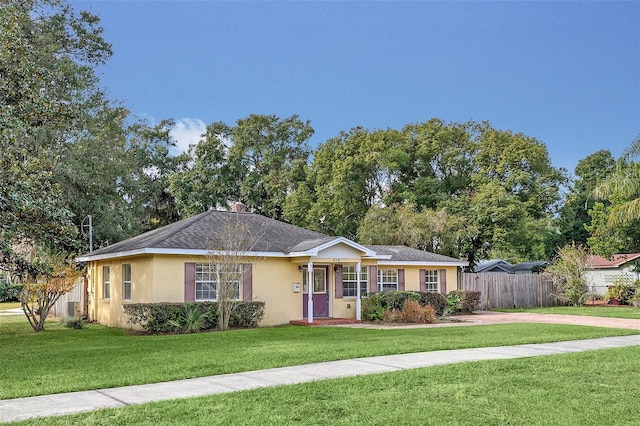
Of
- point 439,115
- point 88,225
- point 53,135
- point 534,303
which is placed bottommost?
point 534,303

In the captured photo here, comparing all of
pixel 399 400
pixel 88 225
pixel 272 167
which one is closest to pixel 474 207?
pixel 272 167

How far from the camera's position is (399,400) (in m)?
7.45

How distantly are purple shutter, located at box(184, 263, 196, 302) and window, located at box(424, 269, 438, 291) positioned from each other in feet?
36.4

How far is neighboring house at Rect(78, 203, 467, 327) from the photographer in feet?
61.1

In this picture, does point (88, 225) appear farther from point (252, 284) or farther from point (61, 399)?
point (61, 399)

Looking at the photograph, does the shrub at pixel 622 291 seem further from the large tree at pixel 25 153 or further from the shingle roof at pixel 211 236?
the large tree at pixel 25 153

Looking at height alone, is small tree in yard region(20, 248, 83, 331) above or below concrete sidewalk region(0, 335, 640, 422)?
above

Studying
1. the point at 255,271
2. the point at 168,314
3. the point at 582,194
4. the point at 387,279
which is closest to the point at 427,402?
the point at 168,314

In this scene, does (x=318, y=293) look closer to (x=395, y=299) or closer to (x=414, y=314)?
(x=395, y=299)

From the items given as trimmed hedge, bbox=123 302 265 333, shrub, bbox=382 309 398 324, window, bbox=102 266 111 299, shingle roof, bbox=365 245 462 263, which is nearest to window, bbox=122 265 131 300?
trimmed hedge, bbox=123 302 265 333

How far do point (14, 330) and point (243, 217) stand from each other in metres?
8.57

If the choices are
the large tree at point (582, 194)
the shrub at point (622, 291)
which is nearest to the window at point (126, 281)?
the shrub at point (622, 291)

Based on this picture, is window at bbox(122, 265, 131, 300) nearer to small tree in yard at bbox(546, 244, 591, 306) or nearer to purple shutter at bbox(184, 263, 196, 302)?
purple shutter at bbox(184, 263, 196, 302)

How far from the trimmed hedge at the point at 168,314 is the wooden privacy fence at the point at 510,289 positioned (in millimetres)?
13612
